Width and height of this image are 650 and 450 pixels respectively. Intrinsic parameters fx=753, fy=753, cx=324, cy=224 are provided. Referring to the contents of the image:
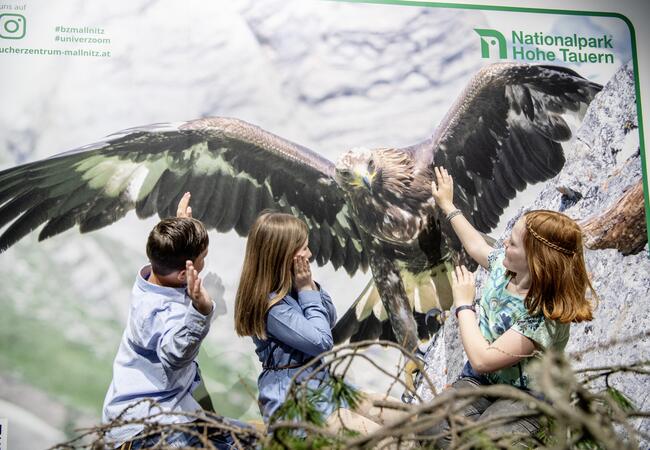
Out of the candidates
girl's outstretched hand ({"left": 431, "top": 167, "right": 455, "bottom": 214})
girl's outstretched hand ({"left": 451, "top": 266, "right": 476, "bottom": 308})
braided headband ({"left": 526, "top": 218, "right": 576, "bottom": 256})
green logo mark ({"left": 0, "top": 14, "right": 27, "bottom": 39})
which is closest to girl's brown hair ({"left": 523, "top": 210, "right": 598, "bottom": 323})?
braided headband ({"left": 526, "top": 218, "right": 576, "bottom": 256})

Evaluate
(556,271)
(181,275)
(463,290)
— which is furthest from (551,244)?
(181,275)

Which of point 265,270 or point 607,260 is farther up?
point 265,270

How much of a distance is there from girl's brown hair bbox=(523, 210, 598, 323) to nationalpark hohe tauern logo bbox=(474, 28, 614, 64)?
45.1 inches

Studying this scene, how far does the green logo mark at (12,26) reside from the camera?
251 cm

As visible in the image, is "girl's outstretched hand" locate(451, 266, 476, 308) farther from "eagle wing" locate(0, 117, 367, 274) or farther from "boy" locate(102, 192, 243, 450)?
"boy" locate(102, 192, 243, 450)

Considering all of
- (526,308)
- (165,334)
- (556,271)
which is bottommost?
(165,334)

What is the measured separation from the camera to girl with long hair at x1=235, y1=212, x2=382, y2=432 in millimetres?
2027

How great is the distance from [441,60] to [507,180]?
1.74 feet

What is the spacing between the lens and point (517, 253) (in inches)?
80.3

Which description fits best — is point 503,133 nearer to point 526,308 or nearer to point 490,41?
point 490,41

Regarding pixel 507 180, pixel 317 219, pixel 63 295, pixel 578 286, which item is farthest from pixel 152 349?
pixel 507 180

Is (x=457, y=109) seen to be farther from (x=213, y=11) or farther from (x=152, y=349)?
(x=152, y=349)

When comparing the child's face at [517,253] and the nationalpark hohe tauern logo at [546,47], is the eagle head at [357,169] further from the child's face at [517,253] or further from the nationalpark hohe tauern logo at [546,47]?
the child's face at [517,253]

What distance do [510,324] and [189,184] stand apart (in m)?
1.23
